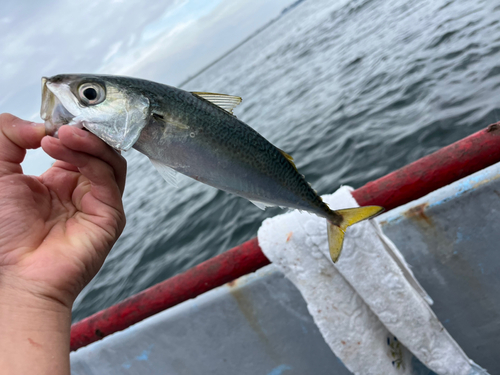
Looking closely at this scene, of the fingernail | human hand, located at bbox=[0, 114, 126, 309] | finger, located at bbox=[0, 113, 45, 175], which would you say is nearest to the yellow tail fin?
human hand, located at bbox=[0, 114, 126, 309]

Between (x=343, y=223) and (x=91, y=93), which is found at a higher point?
(x=91, y=93)

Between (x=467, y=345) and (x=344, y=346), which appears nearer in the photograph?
(x=344, y=346)

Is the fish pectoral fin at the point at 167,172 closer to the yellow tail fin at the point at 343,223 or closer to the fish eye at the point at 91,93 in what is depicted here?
the fish eye at the point at 91,93

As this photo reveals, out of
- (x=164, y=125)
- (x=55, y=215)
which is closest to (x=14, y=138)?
(x=55, y=215)

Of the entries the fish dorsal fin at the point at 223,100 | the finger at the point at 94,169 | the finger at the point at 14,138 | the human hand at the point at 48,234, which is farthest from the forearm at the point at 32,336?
the fish dorsal fin at the point at 223,100

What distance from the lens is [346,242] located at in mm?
2328

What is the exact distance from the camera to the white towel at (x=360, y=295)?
7.64 feet

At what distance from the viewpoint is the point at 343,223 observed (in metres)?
1.79

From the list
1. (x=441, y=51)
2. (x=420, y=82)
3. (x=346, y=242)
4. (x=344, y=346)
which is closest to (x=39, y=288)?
(x=346, y=242)

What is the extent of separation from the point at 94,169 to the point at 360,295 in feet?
6.01

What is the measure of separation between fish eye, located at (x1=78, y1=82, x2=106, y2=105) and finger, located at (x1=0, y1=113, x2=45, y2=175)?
0.99 feet

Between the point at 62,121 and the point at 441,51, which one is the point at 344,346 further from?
the point at 441,51

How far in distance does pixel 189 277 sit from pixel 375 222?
144cm

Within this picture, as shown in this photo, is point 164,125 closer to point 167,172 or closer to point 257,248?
point 167,172
